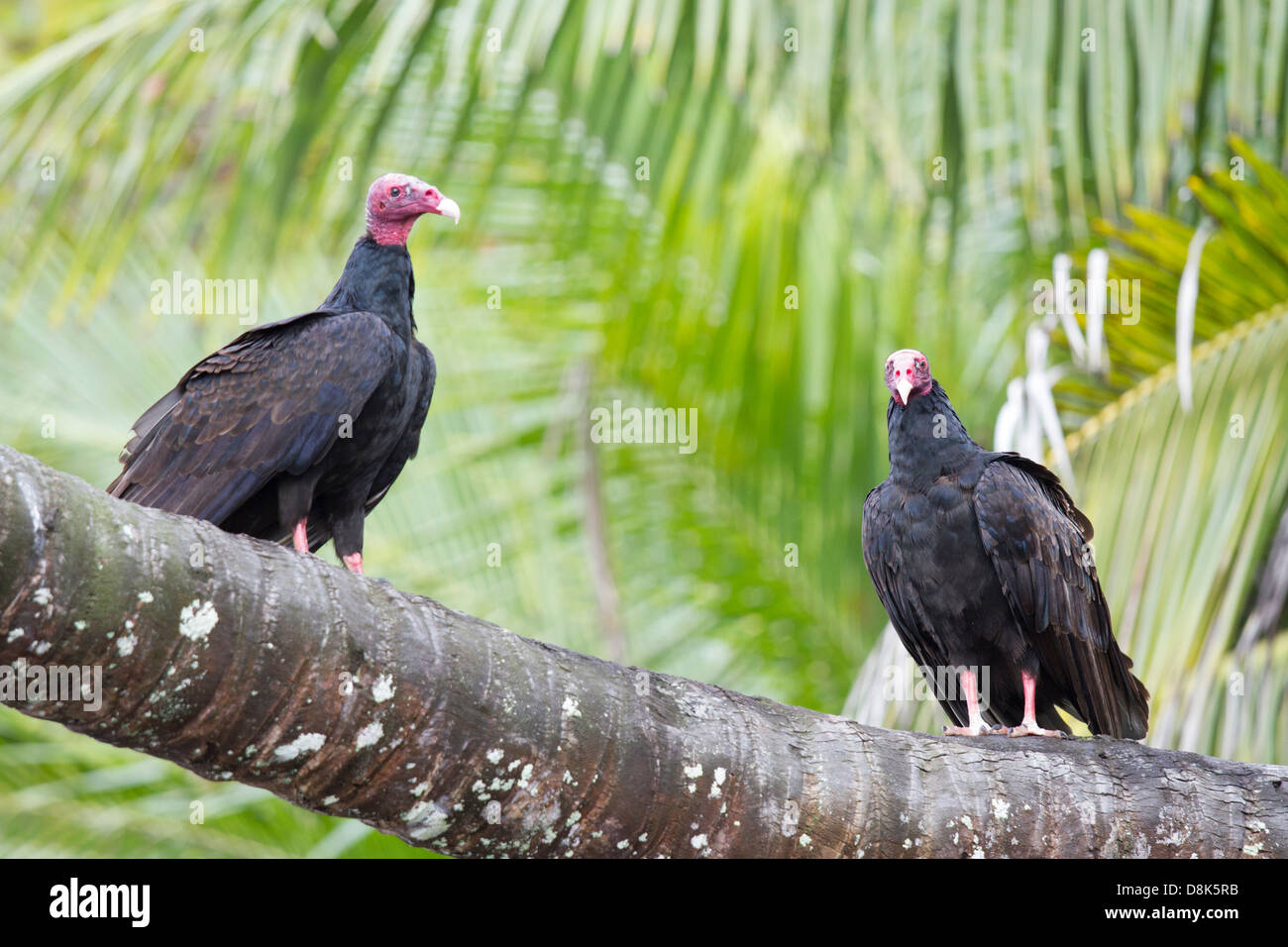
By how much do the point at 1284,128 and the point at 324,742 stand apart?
4637 mm

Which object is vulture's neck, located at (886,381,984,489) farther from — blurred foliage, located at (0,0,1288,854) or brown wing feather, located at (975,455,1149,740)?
blurred foliage, located at (0,0,1288,854)

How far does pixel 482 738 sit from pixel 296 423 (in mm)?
1575

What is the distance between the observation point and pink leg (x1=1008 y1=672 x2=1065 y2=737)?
3974 millimetres

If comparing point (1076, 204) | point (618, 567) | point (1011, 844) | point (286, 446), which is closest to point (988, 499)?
point (1011, 844)

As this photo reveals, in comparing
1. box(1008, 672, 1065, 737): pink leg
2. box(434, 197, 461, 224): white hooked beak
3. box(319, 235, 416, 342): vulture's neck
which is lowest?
box(1008, 672, 1065, 737): pink leg

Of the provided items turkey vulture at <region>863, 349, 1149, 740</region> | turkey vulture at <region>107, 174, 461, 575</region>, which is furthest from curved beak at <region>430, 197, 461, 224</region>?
turkey vulture at <region>863, 349, 1149, 740</region>

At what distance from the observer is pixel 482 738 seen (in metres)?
2.75

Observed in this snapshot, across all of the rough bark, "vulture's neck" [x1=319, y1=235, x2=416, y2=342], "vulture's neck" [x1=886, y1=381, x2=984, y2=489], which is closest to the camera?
the rough bark

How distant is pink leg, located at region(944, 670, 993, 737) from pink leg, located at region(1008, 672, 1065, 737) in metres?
0.09

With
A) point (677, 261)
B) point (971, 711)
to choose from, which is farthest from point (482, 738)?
point (677, 261)

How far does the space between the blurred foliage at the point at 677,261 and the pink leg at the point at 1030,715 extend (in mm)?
504

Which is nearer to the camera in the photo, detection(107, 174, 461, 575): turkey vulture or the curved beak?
detection(107, 174, 461, 575): turkey vulture

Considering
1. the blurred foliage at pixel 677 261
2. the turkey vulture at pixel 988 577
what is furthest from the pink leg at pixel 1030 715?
the blurred foliage at pixel 677 261

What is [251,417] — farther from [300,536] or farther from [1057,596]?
[1057,596]
